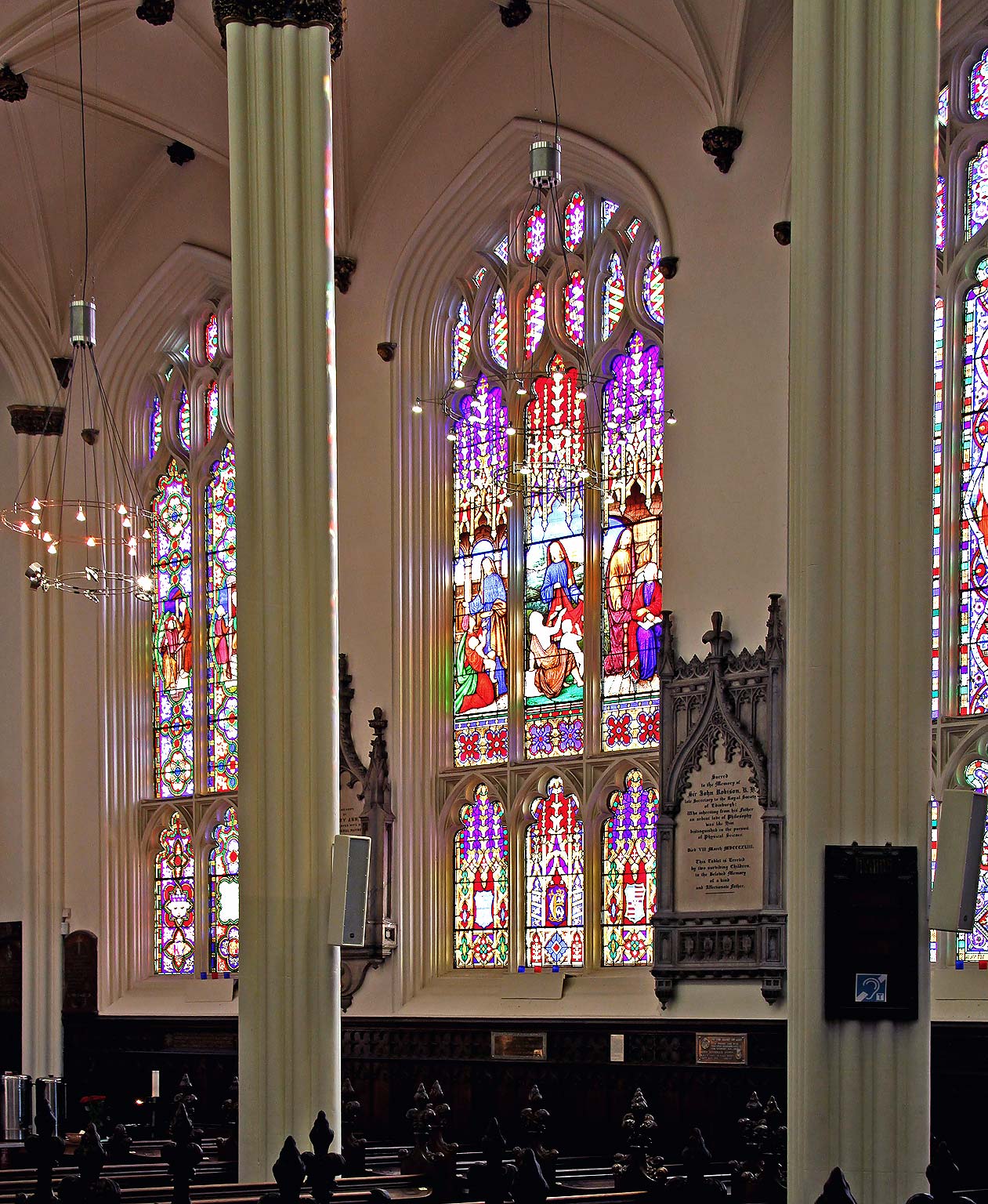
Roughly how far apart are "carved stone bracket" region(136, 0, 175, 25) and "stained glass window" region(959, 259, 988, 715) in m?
7.28

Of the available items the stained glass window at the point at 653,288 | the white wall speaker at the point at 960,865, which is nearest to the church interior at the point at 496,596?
the white wall speaker at the point at 960,865

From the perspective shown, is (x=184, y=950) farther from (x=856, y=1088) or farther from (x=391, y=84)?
(x=856, y=1088)

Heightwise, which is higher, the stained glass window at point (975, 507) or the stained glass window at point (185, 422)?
the stained glass window at point (185, 422)

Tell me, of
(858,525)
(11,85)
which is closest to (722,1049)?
(858,525)

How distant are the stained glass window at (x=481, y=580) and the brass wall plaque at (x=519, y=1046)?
242 cm

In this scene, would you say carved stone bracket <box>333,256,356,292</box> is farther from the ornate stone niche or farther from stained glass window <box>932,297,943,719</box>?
stained glass window <box>932,297,943,719</box>

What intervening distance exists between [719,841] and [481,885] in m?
3.06

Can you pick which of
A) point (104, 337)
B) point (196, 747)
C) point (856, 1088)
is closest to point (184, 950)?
point (196, 747)

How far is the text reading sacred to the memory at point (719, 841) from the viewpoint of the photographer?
515 inches

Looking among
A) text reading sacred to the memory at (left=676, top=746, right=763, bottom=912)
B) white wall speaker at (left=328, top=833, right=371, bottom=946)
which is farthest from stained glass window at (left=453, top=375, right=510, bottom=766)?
white wall speaker at (left=328, top=833, right=371, bottom=946)

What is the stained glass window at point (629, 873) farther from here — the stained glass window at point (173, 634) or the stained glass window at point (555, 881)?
the stained glass window at point (173, 634)

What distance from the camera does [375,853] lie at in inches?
624

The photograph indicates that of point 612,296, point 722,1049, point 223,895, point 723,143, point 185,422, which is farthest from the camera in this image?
point 185,422

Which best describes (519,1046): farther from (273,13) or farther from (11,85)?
(11,85)
